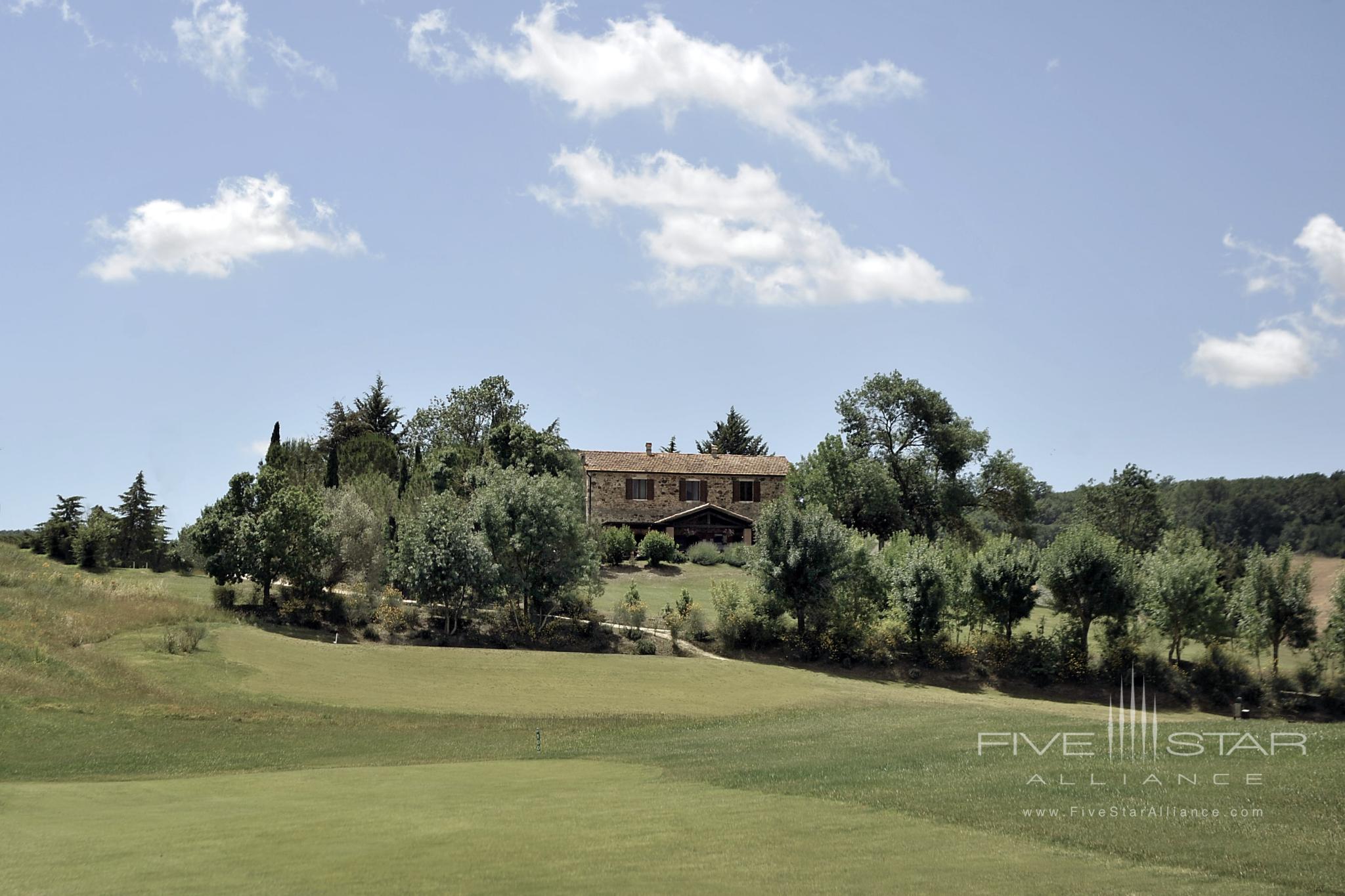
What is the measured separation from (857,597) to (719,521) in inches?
1276

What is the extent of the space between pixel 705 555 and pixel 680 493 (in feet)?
38.4

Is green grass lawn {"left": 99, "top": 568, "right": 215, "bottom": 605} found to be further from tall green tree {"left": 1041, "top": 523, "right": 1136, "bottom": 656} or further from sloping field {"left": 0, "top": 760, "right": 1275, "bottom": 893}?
tall green tree {"left": 1041, "top": 523, "right": 1136, "bottom": 656}

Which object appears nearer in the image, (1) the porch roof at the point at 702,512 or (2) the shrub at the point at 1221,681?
(2) the shrub at the point at 1221,681

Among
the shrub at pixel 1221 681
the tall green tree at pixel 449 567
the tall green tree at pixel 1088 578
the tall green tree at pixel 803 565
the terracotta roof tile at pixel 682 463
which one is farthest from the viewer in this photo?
the terracotta roof tile at pixel 682 463

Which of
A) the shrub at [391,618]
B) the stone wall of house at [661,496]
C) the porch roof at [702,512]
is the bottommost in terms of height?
the shrub at [391,618]

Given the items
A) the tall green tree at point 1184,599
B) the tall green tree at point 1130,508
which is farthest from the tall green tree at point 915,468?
the tall green tree at point 1184,599

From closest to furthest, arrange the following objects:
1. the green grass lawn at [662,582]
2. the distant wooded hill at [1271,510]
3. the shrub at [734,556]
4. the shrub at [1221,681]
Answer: the shrub at [1221,681] < the green grass lawn at [662,582] < the shrub at [734,556] < the distant wooded hill at [1271,510]

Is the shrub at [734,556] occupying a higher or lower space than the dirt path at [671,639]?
higher

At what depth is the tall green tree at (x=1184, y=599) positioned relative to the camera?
42500mm

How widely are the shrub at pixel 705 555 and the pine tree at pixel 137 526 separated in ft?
113

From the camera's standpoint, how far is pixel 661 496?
3211 inches

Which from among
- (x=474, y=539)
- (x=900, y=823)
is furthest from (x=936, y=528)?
(x=900, y=823)

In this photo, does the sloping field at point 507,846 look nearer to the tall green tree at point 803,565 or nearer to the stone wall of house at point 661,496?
the tall green tree at point 803,565

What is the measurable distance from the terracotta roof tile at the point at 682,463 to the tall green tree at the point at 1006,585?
124 ft
